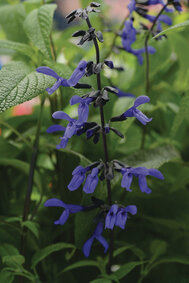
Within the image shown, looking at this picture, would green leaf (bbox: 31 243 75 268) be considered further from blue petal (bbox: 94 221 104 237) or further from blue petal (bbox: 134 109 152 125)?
blue petal (bbox: 134 109 152 125)

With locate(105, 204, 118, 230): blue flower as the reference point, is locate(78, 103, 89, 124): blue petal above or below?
above

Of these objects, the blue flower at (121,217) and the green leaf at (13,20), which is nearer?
the blue flower at (121,217)

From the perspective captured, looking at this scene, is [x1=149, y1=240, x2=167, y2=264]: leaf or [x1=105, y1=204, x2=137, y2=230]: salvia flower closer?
[x1=105, y1=204, x2=137, y2=230]: salvia flower

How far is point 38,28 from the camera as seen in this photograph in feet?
1.94

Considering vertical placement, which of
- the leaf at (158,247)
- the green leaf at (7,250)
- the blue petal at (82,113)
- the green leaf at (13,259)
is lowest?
the leaf at (158,247)

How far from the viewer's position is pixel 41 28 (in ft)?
1.94

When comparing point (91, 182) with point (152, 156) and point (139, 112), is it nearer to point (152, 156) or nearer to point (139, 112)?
point (139, 112)

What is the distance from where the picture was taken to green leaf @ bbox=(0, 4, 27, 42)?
0.73 m

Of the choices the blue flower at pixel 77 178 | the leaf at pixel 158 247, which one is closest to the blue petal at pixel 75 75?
the blue flower at pixel 77 178

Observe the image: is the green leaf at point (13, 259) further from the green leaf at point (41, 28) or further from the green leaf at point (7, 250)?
Result: the green leaf at point (41, 28)

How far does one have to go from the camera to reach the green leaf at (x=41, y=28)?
0.57 m

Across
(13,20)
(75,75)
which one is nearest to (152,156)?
(75,75)

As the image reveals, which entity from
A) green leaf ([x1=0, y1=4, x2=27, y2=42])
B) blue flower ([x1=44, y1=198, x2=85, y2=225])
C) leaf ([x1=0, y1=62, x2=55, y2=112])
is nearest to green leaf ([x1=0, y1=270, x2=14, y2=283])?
blue flower ([x1=44, y1=198, x2=85, y2=225])

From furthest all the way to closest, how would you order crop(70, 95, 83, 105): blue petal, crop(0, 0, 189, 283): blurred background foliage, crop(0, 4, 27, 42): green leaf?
crop(0, 4, 27, 42): green leaf < crop(0, 0, 189, 283): blurred background foliage < crop(70, 95, 83, 105): blue petal
